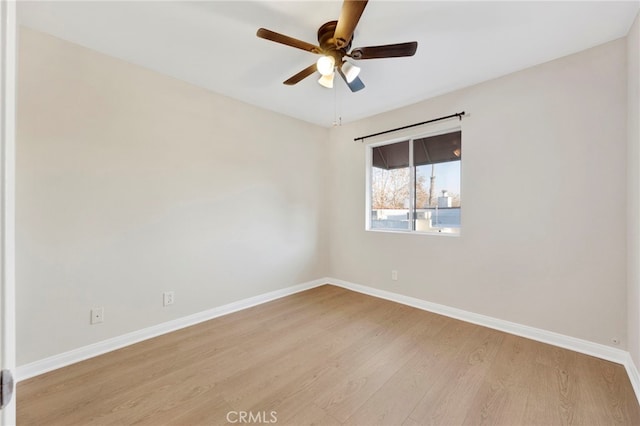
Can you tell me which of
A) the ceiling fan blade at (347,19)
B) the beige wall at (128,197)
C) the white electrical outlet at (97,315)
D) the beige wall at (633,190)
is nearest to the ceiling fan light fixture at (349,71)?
the ceiling fan blade at (347,19)

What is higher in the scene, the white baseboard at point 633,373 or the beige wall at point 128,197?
the beige wall at point 128,197

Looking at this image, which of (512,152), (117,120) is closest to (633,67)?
(512,152)

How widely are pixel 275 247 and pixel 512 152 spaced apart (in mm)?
2843

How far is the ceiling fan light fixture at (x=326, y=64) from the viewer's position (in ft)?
5.97

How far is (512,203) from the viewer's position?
8.23 feet

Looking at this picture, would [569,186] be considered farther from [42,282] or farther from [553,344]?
[42,282]

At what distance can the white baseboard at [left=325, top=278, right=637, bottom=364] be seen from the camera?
2057 mm

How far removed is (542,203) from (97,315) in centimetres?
397

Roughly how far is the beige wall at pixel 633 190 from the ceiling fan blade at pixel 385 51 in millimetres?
1546

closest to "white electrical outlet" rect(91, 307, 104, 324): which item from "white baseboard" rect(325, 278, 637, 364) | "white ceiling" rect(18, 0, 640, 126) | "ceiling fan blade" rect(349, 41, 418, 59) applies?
"white ceiling" rect(18, 0, 640, 126)

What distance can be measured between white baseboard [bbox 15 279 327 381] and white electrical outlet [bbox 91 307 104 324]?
7.2 inches

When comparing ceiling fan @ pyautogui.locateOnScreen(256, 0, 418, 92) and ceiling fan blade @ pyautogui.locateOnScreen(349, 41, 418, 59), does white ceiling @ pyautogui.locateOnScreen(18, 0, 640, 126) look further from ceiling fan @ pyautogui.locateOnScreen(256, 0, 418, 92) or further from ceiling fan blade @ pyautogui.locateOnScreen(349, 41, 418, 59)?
ceiling fan blade @ pyautogui.locateOnScreen(349, 41, 418, 59)

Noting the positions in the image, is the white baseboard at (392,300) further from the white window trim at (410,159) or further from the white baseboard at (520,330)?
the white window trim at (410,159)

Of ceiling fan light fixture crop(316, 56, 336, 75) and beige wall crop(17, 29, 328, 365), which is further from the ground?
ceiling fan light fixture crop(316, 56, 336, 75)
